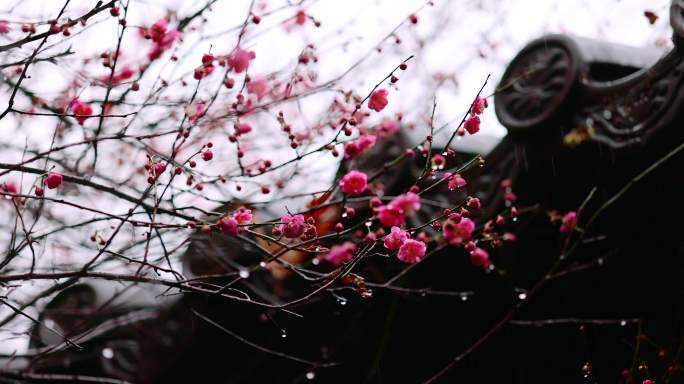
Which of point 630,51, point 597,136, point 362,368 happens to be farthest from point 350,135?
point 362,368

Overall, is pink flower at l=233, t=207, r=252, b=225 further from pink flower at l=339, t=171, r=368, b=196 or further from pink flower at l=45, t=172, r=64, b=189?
pink flower at l=45, t=172, r=64, b=189

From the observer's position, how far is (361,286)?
114 inches

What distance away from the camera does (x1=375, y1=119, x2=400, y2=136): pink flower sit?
510 cm

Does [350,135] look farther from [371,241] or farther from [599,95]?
[599,95]

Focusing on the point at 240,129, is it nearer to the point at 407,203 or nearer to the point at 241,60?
the point at 241,60

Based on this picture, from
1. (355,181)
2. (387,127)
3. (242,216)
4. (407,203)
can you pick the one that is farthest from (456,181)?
(387,127)

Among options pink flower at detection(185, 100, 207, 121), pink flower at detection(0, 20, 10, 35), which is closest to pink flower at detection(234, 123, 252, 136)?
pink flower at detection(185, 100, 207, 121)

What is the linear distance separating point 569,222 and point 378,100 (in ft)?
4.37

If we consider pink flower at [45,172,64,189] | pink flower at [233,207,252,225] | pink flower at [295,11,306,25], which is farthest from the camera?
pink flower at [295,11,306,25]

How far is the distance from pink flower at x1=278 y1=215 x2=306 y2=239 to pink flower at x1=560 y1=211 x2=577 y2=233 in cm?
163

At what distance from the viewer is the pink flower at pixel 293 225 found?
2920 millimetres

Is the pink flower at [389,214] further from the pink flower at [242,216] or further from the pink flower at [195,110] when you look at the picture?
the pink flower at [195,110]

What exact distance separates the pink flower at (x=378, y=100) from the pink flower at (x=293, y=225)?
0.68m

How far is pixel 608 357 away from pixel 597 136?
59.6 inches
